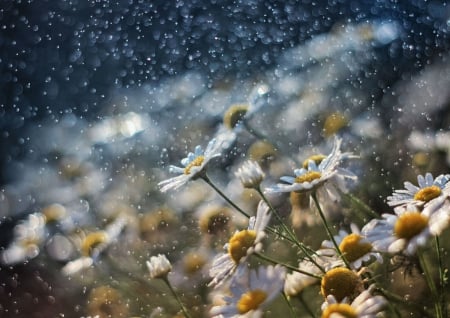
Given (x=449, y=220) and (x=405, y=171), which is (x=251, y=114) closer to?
(x=405, y=171)

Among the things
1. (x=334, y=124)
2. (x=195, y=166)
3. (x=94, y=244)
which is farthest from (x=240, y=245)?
(x=334, y=124)

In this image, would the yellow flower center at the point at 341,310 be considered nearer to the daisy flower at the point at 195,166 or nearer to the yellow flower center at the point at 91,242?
the daisy flower at the point at 195,166

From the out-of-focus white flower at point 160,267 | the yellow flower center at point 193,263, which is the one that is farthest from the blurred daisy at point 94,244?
the out-of-focus white flower at point 160,267

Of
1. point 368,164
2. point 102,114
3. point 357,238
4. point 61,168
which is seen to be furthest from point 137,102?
point 357,238

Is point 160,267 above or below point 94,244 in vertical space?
above

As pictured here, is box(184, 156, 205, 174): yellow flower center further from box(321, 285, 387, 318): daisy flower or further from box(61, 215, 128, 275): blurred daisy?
box(61, 215, 128, 275): blurred daisy

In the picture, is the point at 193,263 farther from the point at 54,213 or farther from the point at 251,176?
the point at 54,213

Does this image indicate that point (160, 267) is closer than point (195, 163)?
Yes
